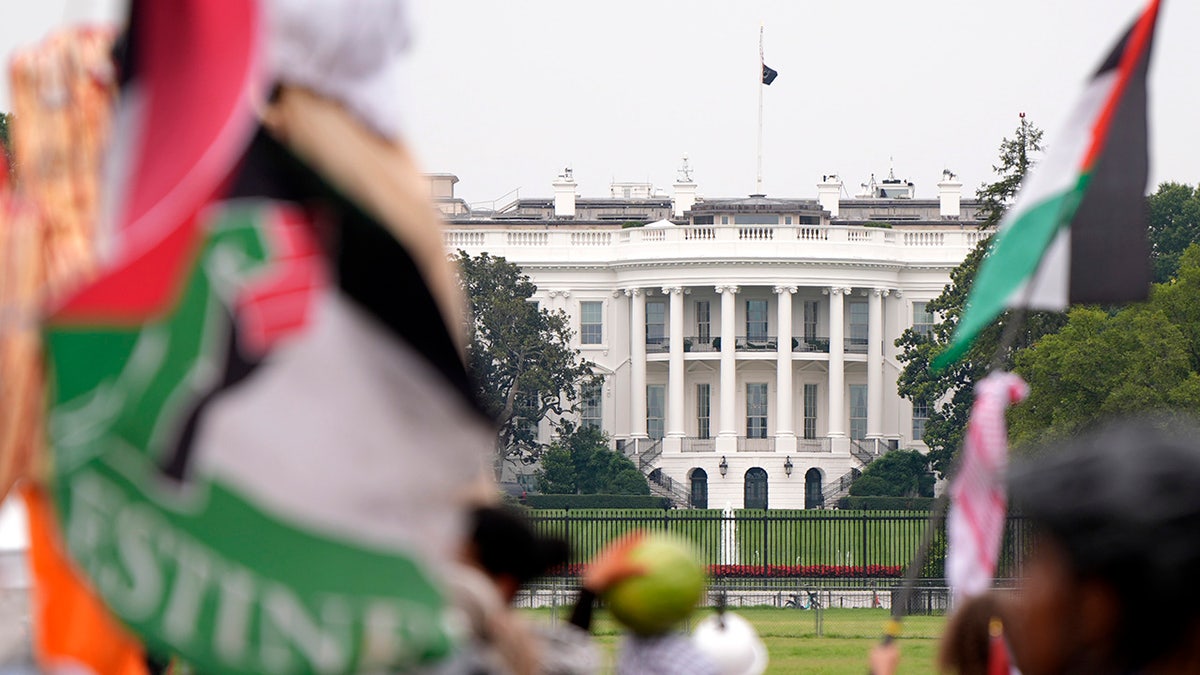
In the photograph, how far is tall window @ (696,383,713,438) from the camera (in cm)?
8100

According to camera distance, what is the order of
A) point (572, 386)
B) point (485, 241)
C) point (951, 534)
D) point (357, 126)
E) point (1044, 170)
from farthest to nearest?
point (485, 241)
point (572, 386)
point (1044, 170)
point (951, 534)
point (357, 126)

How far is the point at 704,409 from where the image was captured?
8162 cm

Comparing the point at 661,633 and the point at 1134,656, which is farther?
the point at 661,633

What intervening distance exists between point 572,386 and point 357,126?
72.3 metres

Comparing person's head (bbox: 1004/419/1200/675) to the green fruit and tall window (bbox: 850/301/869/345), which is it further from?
tall window (bbox: 850/301/869/345)

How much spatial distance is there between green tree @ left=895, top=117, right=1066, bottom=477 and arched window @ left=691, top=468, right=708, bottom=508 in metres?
11.3

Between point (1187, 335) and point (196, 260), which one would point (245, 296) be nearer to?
point (196, 260)

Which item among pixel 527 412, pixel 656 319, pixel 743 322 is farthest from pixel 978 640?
pixel 656 319

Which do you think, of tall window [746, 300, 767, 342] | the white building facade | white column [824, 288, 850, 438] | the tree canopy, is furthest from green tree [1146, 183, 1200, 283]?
the tree canopy

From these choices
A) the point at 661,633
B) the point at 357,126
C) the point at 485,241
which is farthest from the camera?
the point at 485,241

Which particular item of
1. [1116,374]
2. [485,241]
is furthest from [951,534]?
[485,241]

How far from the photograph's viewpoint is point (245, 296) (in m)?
1.94

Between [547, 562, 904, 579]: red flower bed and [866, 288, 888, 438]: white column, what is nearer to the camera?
[547, 562, 904, 579]: red flower bed

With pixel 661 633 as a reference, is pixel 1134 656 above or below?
above
